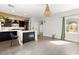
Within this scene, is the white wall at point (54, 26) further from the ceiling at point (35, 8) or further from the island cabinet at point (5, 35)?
the island cabinet at point (5, 35)

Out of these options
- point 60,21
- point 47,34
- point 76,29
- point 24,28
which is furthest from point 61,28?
point 24,28

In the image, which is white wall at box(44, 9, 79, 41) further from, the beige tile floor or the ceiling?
the beige tile floor

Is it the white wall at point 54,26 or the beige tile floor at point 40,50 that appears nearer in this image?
the beige tile floor at point 40,50

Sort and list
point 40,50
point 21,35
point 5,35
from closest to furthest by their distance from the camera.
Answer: point 40,50
point 21,35
point 5,35

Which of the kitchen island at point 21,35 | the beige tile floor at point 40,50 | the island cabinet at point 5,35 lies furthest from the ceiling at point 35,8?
the beige tile floor at point 40,50

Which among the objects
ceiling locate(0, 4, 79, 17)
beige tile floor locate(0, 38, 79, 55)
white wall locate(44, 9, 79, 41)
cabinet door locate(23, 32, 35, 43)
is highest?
ceiling locate(0, 4, 79, 17)

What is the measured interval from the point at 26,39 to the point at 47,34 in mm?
2007

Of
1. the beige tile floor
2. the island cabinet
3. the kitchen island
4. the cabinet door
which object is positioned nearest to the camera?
the beige tile floor

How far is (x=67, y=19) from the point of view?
267 inches

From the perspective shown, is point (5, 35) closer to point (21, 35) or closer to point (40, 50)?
point (21, 35)

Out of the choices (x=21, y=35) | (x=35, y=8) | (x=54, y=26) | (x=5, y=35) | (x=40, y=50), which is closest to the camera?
(x=40, y=50)

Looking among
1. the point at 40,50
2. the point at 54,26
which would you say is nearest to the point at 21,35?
the point at 40,50

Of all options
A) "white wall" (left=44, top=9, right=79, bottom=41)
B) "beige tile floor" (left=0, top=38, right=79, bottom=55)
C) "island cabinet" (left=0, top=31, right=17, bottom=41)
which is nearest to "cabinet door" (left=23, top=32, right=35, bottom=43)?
"island cabinet" (left=0, top=31, right=17, bottom=41)

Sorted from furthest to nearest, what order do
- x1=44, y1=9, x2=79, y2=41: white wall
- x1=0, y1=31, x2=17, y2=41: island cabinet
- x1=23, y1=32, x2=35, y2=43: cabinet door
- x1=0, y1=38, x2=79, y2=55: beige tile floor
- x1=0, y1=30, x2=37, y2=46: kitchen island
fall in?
x1=44, y1=9, x2=79, y2=41: white wall < x1=0, y1=31, x2=17, y2=41: island cabinet < x1=23, y1=32, x2=35, y2=43: cabinet door < x1=0, y1=30, x2=37, y2=46: kitchen island < x1=0, y1=38, x2=79, y2=55: beige tile floor
